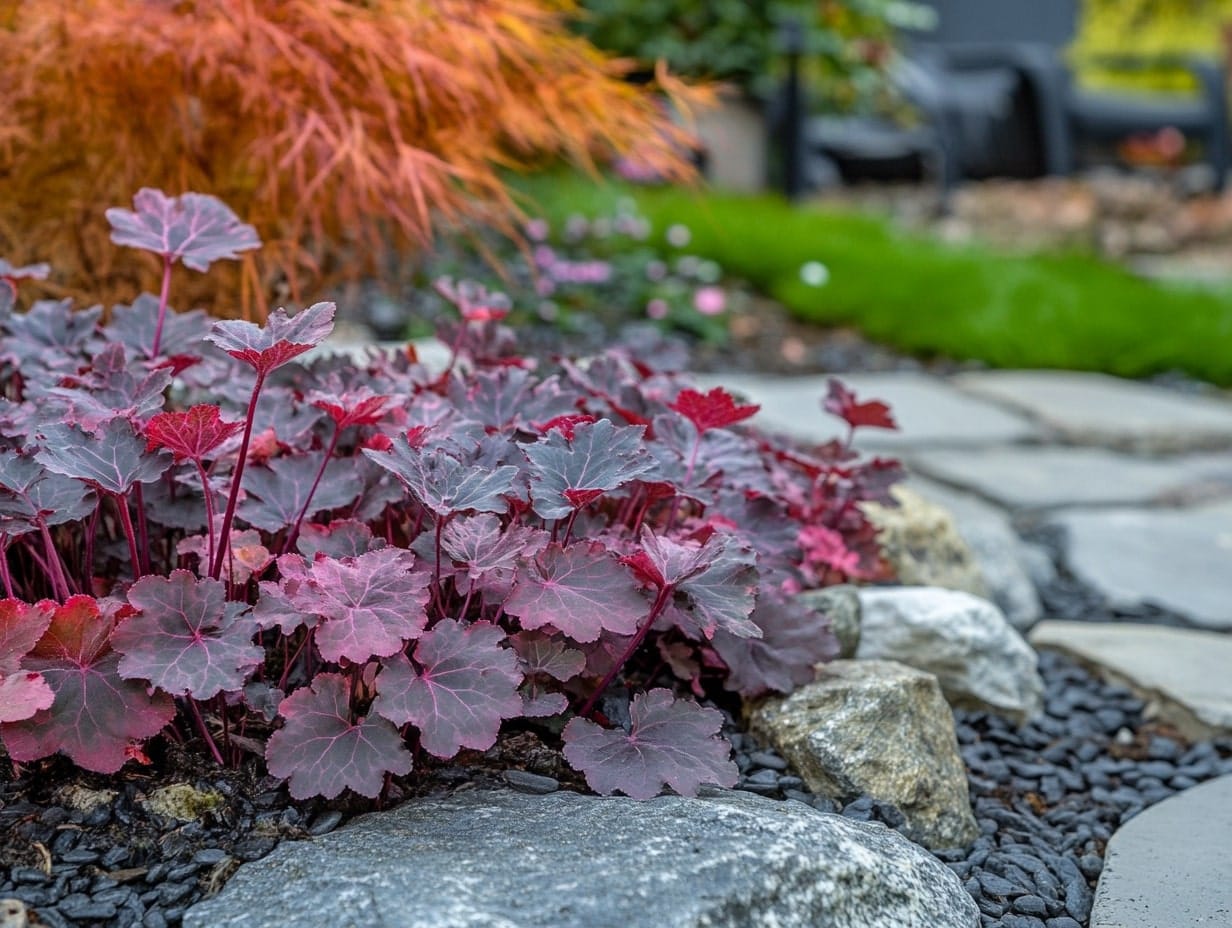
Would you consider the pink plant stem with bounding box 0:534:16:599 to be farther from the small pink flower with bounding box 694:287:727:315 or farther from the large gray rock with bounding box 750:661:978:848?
the small pink flower with bounding box 694:287:727:315

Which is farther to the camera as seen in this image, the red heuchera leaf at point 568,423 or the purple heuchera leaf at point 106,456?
the red heuchera leaf at point 568,423

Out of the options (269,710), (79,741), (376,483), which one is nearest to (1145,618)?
(376,483)

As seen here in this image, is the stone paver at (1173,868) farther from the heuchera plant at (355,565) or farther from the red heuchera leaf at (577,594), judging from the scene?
the red heuchera leaf at (577,594)

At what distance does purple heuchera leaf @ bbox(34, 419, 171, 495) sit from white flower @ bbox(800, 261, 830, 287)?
12.2 ft

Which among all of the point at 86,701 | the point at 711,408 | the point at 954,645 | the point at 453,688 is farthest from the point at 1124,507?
the point at 86,701

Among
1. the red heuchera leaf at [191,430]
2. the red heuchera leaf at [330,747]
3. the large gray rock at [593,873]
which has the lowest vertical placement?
the large gray rock at [593,873]

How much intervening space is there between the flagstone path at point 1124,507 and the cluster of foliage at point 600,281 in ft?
1.75

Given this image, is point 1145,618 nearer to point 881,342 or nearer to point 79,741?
point 79,741

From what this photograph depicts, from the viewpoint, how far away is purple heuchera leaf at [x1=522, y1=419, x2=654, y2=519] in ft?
4.17

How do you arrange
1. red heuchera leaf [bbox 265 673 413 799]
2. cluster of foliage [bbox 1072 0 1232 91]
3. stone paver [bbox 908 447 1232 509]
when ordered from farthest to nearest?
cluster of foliage [bbox 1072 0 1232 91] < stone paver [bbox 908 447 1232 509] < red heuchera leaf [bbox 265 673 413 799]

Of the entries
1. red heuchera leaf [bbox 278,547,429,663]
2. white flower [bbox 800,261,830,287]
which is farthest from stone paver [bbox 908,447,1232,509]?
red heuchera leaf [bbox 278,547,429,663]

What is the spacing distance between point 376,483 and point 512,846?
507 millimetres

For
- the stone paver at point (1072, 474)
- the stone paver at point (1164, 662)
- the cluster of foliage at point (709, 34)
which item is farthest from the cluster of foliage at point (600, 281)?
the cluster of foliage at point (709, 34)

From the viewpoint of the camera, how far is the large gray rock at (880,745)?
1.43m
